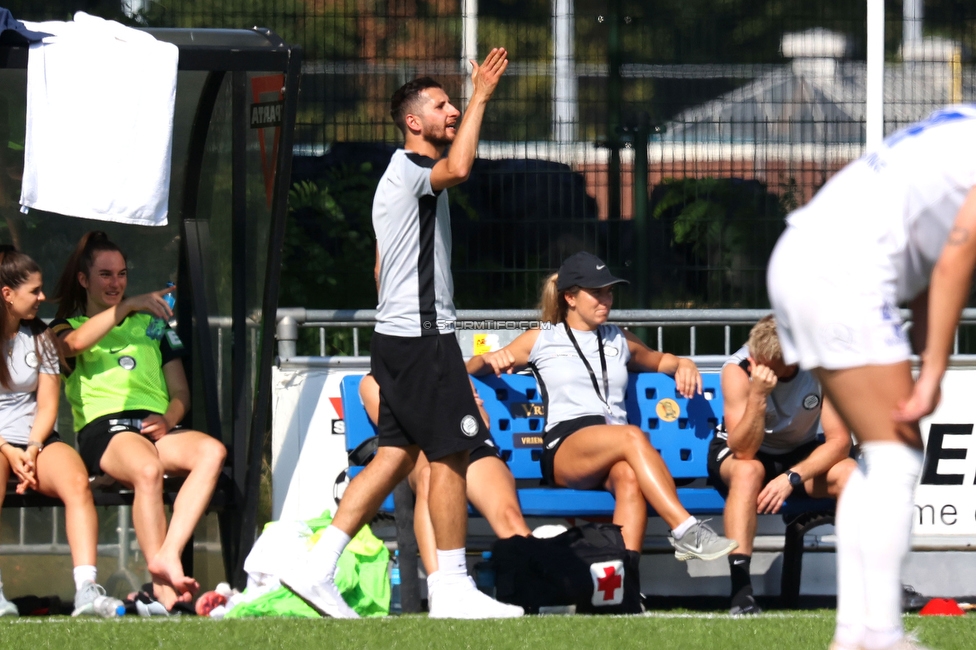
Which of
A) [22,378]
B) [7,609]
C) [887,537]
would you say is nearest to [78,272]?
Answer: [22,378]

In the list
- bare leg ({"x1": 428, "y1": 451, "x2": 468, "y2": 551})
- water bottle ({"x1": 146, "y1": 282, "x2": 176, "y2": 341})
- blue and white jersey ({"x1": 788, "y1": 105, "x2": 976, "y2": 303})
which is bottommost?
bare leg ({"x1": 428, "y1": 451, "x2": 468, "y2": 551})

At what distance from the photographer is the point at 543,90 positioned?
7020mm

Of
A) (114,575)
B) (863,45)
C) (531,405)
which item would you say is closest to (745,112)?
(863,45)

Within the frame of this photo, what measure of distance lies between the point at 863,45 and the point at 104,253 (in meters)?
3.96

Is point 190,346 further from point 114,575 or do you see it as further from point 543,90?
point 543,90

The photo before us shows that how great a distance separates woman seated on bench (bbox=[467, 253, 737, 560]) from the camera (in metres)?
5.26

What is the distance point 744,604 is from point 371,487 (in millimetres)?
1434

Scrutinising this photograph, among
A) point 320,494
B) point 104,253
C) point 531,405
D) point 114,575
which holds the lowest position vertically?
point 114,575

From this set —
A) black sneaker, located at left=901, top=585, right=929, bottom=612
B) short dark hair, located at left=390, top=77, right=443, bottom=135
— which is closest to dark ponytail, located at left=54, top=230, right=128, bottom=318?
short dark hair, located at left=390, top=77, right=443, bottom=135

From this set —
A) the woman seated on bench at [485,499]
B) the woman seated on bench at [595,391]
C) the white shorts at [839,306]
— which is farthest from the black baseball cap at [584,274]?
the white shorts at [839,306]

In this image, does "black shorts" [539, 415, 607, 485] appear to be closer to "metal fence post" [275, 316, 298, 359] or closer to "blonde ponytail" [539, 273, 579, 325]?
"blonde ponytail" [539, 273, 579, 325]

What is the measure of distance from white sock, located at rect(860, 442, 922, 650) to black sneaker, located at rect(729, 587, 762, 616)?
2.17 meters

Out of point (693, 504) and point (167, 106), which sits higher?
point (167, 106)

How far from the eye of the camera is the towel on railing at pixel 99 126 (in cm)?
526
